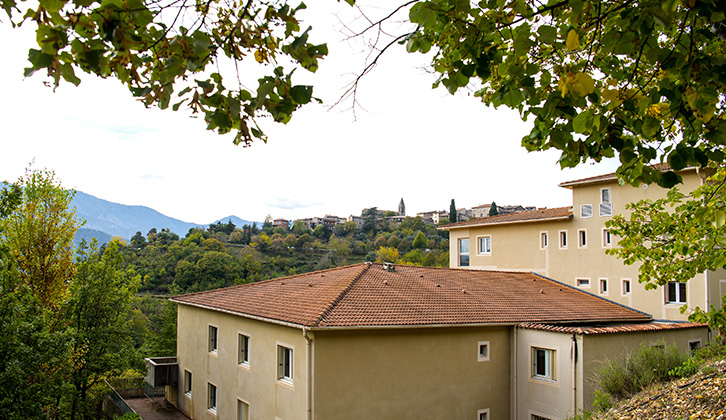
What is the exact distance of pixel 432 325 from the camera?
42.5 feet

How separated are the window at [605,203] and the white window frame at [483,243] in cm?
613

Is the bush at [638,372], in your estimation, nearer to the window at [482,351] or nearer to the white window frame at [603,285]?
the window at [482,351]

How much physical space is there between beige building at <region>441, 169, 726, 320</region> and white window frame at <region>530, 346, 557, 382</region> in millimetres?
6762

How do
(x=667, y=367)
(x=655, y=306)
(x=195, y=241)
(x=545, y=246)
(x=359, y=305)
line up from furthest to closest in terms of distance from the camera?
(x=195, y=241) < (x=545, y=246) < (x=655, y=306) < (x=359, y=305) < (x=667, y=367)

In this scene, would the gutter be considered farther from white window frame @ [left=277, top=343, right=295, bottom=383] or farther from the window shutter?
the window shutter

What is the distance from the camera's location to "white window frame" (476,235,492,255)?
24.8 meters

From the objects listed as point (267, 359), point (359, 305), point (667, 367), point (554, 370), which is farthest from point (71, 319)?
point (667, 367)

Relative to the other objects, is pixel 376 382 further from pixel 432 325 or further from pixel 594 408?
pixel 594 408

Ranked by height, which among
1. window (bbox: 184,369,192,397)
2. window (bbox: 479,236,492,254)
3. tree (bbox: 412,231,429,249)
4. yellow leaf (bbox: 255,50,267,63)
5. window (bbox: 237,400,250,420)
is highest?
yellow leaf (bbox: 255,50,267,63)

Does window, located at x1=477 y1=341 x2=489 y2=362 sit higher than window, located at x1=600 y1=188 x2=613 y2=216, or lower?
lower

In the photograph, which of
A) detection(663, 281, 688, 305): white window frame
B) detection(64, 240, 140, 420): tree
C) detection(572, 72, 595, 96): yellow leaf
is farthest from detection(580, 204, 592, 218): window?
detection(64, 240, 140, 420): tree

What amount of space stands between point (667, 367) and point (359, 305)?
817 cm

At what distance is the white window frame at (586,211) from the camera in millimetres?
20509

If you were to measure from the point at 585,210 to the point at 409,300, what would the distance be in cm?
1076
